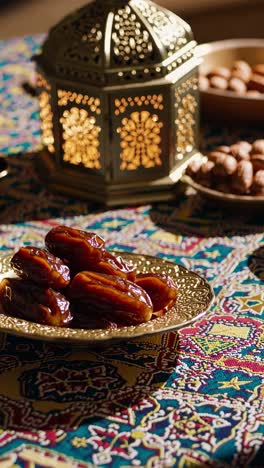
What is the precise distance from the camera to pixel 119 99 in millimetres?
1364

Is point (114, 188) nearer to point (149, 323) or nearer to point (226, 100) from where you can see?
point (226, 100)

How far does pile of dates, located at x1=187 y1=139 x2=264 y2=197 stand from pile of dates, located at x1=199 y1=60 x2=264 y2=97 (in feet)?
0.99

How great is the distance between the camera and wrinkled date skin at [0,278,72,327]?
92 centimetres

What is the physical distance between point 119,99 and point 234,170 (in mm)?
224

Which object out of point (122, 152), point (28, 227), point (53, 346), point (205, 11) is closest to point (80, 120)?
point (122, 152)

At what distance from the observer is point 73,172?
145 cm

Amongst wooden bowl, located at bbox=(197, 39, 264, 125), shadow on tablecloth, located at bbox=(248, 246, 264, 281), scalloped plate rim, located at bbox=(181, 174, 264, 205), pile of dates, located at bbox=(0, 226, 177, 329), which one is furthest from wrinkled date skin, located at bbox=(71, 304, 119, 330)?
wooden bowl, located at bbox=(197, 39, 264, 125)

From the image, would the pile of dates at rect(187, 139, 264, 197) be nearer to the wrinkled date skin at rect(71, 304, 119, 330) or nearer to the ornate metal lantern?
the ornate metal lantern

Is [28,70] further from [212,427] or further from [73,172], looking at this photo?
[212,427]

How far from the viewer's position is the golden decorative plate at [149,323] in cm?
89

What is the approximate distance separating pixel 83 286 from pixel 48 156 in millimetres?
A: 649

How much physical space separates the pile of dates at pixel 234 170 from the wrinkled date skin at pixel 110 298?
0.47 meters

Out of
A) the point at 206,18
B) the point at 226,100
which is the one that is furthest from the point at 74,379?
the point at 206,18

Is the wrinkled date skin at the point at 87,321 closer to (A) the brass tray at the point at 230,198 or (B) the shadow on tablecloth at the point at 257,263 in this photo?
(B) the shadow on tablecloth at the point at 257,263
